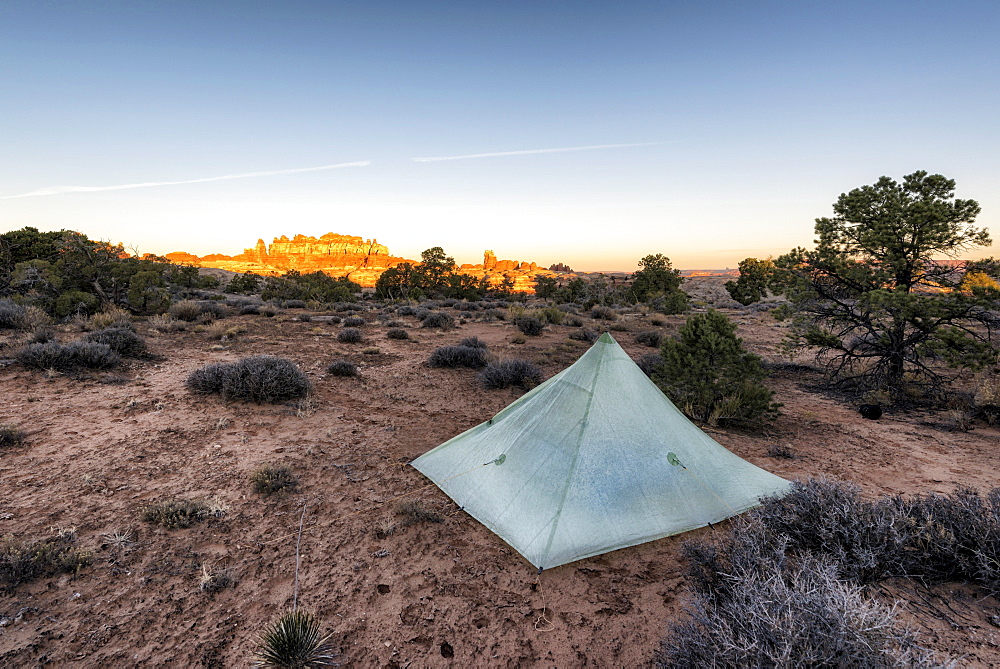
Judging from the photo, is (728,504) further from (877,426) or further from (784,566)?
(877,426)

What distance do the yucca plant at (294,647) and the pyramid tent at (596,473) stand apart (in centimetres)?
192

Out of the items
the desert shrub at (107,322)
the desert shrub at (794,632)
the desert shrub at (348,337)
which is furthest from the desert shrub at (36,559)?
the desert shrub at (107,322)

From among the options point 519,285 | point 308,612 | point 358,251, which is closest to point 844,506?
point 308,612

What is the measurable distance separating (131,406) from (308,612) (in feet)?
23.2

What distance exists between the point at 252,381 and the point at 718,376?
10.0 meters

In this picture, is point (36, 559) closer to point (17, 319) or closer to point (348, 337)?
point (348, 337)

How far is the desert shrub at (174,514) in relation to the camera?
4.57 meters

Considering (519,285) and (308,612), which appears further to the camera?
(519,285)

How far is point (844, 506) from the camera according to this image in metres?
3.53

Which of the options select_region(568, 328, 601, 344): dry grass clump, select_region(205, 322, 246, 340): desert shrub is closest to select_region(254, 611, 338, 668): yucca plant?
select_region(205, 322, 246, 340): desert shrub

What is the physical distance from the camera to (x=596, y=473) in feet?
15.0

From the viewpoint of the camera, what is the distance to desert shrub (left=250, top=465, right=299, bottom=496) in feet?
17.6

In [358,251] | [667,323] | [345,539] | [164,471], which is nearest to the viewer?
[345,539]

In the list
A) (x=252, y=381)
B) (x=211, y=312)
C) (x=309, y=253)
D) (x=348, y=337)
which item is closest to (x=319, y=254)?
(x=309, y=253)
